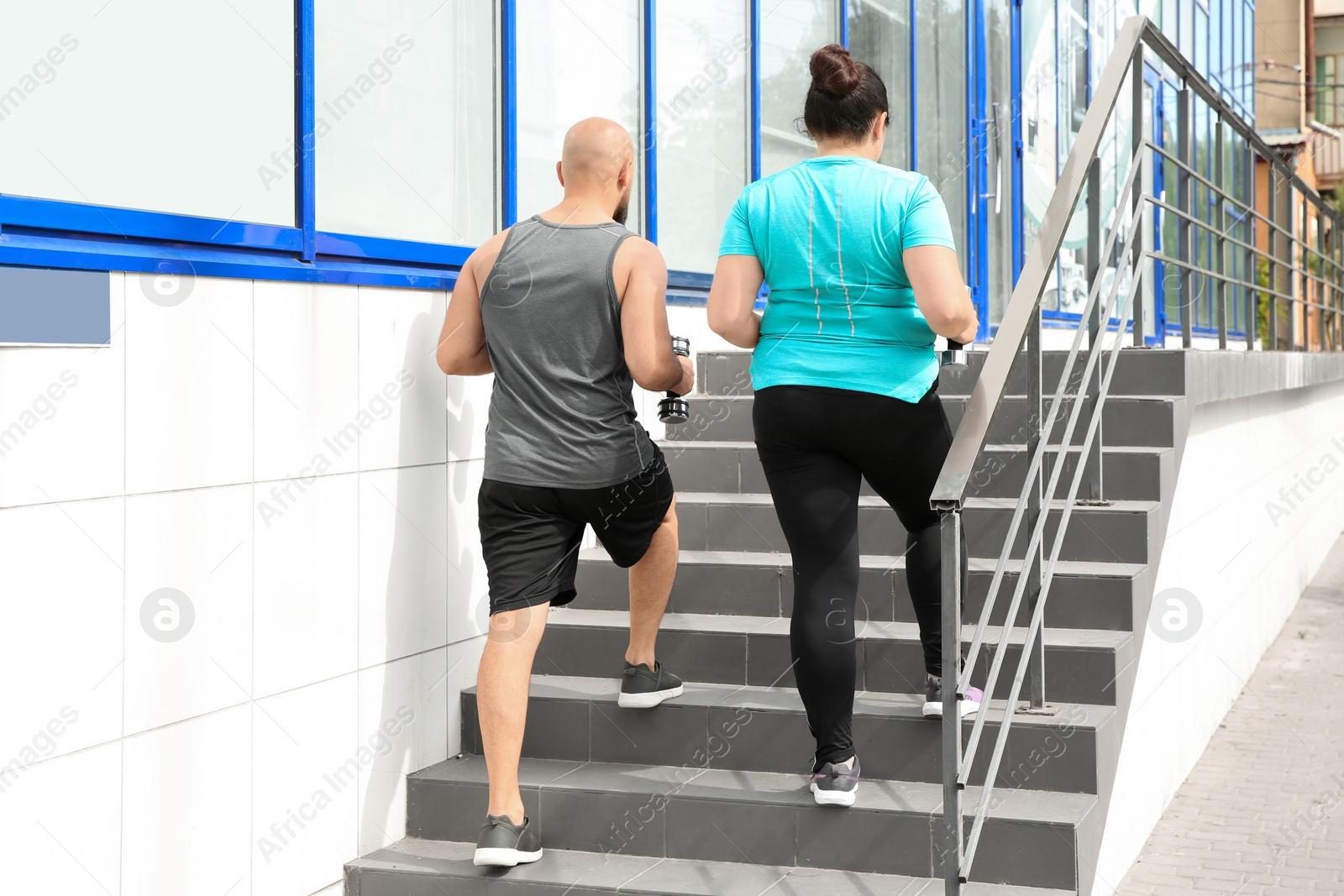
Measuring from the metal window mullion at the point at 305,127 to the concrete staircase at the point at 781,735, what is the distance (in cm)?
143

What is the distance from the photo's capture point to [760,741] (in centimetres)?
362

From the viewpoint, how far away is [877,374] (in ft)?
9.95

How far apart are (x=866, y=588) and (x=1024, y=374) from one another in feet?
5.67

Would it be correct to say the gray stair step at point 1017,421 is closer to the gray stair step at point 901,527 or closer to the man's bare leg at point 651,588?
the gray stair step at point 901,527

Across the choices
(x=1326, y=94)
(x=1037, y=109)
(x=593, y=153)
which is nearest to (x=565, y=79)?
(x=593, y=153)

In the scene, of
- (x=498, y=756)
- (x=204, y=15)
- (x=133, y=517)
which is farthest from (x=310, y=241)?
(x=498, y=756)

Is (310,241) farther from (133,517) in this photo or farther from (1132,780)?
(1132,780)

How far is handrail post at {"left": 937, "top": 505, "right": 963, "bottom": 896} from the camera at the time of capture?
8.82ft

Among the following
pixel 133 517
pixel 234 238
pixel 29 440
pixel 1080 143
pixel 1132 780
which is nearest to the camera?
pixel 29 440

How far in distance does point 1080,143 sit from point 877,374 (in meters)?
0.95

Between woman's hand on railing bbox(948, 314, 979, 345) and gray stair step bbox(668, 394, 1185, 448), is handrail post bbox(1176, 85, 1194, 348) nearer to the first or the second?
gray stair step bbox(668, 394, 1185, 448)

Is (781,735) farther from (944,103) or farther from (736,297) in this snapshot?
(944,103)

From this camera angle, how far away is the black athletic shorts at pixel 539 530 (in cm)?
332

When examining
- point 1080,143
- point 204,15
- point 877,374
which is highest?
point 204,15
